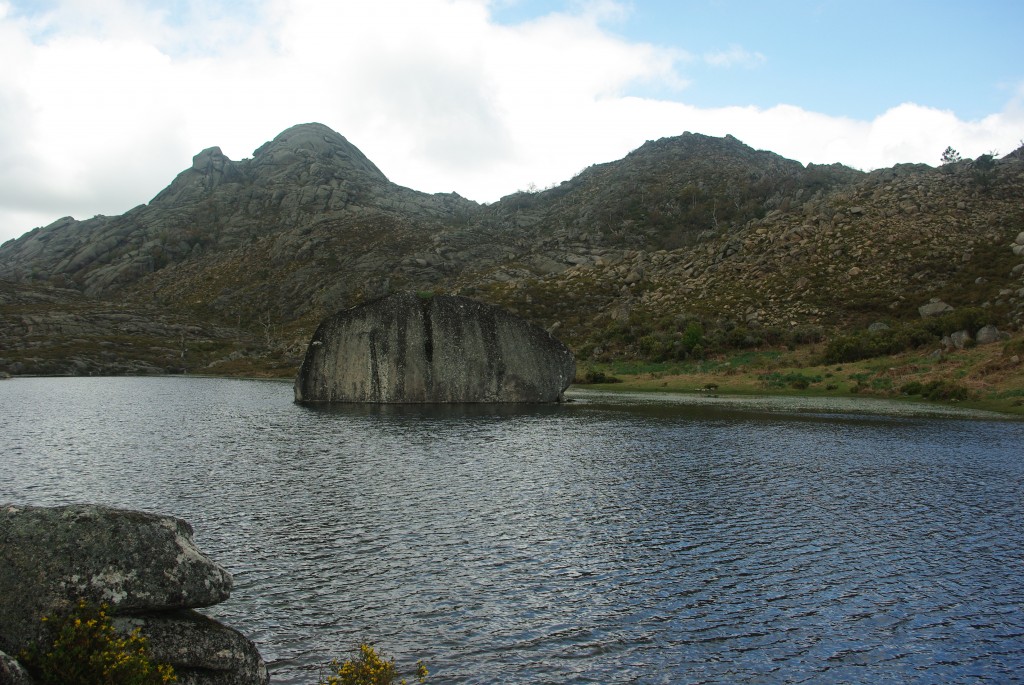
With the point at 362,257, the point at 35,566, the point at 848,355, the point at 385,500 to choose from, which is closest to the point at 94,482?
the point at 385,500

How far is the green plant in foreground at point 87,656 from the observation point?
27.6 feet

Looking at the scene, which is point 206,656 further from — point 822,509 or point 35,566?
point 822,509

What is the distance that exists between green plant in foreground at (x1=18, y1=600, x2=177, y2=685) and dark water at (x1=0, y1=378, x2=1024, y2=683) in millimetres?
2944

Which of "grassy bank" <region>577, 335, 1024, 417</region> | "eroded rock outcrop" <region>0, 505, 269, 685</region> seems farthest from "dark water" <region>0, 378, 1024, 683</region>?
"grassy bank" <region>577, 335, 1024, 417</region>

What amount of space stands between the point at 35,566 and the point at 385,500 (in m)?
14.8

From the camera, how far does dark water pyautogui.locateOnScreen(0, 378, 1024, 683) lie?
12.5 metres

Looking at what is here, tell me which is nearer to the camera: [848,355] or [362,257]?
[848,355]

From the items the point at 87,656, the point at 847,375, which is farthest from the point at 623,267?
the point at 87,656

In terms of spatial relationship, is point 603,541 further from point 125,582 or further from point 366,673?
point 125,582

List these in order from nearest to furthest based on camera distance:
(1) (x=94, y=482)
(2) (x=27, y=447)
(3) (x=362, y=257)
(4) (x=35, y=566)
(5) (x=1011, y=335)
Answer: (4) (x=35, y=566), (1) (x=94, y=482), (2) (x=27, y=447), (5) (x=1011, y=335), (3) (x=362, y=257)

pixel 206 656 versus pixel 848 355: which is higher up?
pixel 848 355

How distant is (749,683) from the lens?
11289mm

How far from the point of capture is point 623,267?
116 metres

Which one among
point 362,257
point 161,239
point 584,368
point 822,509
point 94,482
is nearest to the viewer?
point 822,509
